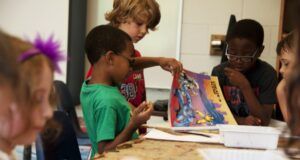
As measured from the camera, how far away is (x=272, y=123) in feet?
5.17

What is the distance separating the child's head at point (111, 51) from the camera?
1.37m

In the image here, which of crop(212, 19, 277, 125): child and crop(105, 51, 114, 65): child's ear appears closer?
crop(105, 51, 114, 65): child's ear

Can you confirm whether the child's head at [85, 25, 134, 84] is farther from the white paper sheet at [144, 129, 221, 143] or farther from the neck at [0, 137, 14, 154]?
the neck at [0, 137, 14, 154]

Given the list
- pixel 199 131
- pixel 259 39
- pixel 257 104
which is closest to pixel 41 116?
pixel 199 131

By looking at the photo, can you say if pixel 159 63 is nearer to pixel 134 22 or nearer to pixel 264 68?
pixel 134 22

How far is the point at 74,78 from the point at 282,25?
4.85ft

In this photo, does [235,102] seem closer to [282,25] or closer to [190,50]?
[282,25]

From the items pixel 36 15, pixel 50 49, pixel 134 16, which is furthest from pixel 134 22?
pixel 36 15

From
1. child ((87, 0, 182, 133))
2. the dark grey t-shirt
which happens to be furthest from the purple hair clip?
the dark grey t-shirt

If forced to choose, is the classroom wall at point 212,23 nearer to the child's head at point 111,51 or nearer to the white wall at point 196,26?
the white wall at point 196,26

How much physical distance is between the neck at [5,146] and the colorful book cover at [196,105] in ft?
2.49

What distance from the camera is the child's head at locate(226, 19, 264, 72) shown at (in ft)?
5.46

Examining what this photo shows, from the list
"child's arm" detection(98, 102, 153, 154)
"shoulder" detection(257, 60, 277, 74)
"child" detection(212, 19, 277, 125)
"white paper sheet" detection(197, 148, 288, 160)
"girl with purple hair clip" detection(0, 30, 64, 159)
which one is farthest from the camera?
"shoulder" detection(257, 60, 277, 74)

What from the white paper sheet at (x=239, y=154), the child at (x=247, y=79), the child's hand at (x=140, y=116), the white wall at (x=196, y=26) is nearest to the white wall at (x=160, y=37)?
the white wall at (x=196, y=26)
